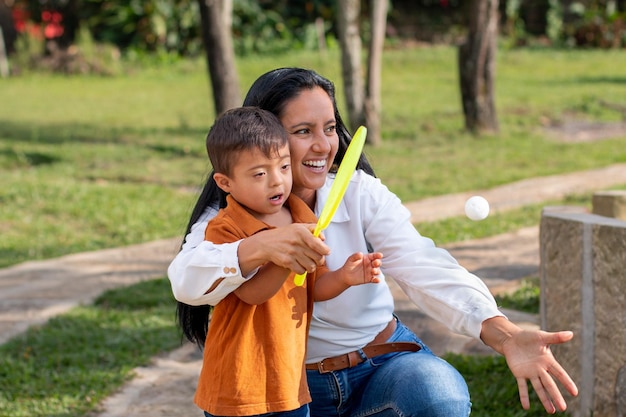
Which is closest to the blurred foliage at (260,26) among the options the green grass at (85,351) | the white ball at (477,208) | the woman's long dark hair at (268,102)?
the green grass at (85,351)

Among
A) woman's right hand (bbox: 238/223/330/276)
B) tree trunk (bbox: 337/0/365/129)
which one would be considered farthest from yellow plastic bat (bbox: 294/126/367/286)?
tree trunk (bbox: 337/0/365/129)

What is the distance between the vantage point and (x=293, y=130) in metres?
2.31

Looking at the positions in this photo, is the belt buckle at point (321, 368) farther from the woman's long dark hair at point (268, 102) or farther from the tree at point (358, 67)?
the tree at point (358, 67)

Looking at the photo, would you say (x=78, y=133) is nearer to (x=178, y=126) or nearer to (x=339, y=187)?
(x=178, y=126)

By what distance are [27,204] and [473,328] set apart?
22.0ft

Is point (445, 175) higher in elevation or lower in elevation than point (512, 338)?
lower

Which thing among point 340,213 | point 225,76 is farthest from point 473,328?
point 225,76

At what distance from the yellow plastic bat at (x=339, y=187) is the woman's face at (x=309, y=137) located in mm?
222

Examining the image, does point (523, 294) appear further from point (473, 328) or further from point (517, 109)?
point (517, 109)

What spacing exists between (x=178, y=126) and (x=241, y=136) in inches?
432

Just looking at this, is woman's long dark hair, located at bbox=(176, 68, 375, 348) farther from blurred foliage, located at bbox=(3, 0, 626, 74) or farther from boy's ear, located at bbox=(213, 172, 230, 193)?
blurred foliage, located at bbox=(3, 0, 626, 74)

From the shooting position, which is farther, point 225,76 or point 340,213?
point 225,76

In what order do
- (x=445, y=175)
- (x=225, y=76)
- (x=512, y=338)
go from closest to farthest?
(x=512, y=338), (x=445, y=175), (x=225, y=76)

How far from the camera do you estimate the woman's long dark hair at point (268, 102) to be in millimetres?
2344
